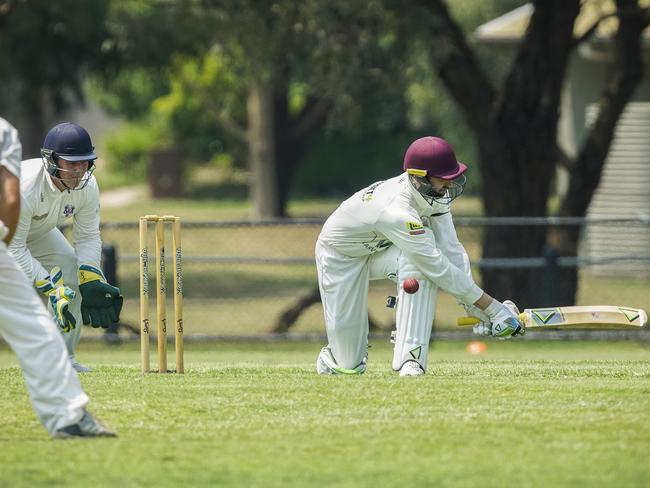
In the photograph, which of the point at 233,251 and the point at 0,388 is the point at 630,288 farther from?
the point at 0,388

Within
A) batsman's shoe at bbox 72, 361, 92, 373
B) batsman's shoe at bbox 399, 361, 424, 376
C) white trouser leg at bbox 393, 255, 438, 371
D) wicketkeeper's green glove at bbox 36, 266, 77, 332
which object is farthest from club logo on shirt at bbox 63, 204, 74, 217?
batsman's shoe at bbox 399, 361, 424, 376


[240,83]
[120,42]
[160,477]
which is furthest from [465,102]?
[240,83]

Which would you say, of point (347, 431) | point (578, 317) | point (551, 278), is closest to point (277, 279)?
point (551, 278)

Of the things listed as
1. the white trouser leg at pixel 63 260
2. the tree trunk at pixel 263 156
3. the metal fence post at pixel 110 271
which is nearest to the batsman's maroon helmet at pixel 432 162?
the white trouser leg at pixel 63 260

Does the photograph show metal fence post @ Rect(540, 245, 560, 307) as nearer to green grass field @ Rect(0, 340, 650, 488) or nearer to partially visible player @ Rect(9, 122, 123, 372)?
green grass field @ Rect(0, 340, 650, 488)

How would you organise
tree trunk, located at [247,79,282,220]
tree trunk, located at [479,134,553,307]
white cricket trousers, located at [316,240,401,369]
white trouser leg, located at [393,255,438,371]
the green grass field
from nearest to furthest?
the green grass field, white trouser leg, located at [393,255,438,371], white cricket trousers, located at [316,240,401,369], tree trunk, located at [479,134,553,307], tree trunk, located at [247,79,282,220]

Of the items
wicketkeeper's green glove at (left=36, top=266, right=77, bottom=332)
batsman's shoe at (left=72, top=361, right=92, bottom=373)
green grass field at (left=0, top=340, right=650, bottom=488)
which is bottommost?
batsman's shoe at (left=72, top=361, right=92, bottom=373)

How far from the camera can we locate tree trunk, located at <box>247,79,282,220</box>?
30641 millimetres

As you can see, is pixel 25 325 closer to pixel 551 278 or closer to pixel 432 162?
pixel 432 162

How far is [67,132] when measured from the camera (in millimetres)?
9125

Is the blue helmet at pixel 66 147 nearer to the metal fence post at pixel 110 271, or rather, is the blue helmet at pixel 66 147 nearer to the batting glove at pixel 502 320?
the batting glove at pixel 502 320

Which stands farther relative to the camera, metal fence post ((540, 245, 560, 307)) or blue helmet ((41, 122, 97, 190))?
metal fence post ((540, 245, 560, 307))

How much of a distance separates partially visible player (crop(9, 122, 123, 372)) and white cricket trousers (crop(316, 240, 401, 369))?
1.46 m

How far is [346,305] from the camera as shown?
931 centimetres
